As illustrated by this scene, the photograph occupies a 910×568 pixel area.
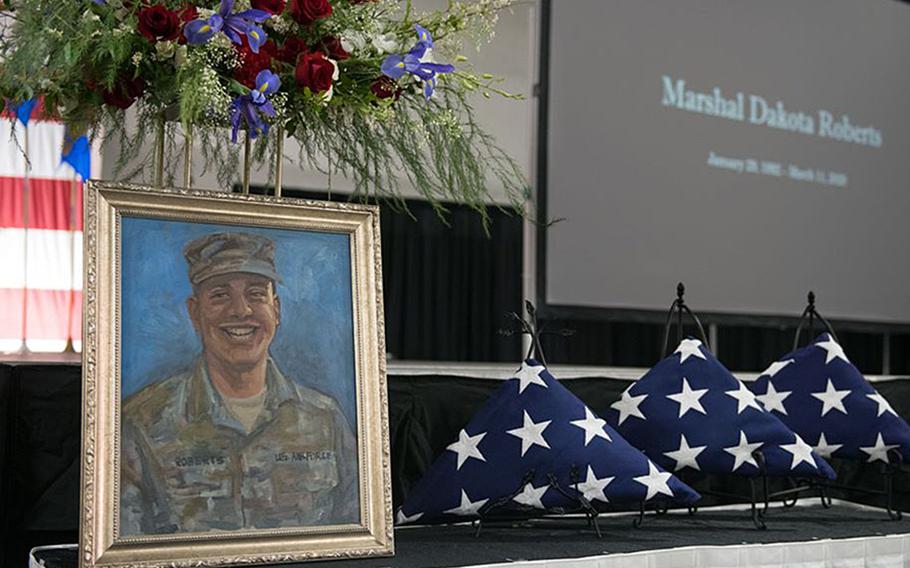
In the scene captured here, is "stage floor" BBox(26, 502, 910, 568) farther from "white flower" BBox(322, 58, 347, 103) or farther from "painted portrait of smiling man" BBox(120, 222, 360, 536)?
"white flower" BBox(322, 58, 347, 103)

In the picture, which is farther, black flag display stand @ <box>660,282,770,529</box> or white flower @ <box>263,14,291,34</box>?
black flag display stand @ <box>660,282,770,529</box>

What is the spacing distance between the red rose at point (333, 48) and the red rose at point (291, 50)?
0.09 ft

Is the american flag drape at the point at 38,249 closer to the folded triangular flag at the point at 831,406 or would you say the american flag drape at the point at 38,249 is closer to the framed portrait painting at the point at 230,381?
the folded triangular flag at the point at 831,406

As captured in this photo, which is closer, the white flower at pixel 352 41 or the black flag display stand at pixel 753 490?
the white flower at pixel 352 41

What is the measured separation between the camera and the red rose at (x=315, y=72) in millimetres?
1406

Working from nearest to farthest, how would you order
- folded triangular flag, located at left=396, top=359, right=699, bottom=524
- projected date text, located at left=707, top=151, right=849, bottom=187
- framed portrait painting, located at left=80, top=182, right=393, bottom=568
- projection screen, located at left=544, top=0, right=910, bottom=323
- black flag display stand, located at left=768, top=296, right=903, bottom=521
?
framed portrait painting, located at left=80, top=182, right=393, bottom=568 < folded triangular flag, located at left=396, top=359, right=699, bottom=524 < black flag display stand, located at left=768, top=296, right=903, bottom=521 < projection screen, located at left=544, top=0, right=910, bottom=323 < projected date text, located at left=707, top=151, right=849, bottom=187

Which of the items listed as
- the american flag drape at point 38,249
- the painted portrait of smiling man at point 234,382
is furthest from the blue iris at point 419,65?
the american flag drape at point 38,249

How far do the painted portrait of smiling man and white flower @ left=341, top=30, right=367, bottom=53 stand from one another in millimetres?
245

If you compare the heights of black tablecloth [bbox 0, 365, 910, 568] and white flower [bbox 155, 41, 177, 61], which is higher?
white flower [bbox 155, 41, 177, 61]

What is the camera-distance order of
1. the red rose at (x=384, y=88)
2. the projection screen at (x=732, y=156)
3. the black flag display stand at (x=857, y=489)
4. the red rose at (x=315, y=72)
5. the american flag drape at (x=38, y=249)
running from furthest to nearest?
the american flag drape at (x=38, y=249)
the projection screen at (x=732, y=156)
the black flag display stand at (x=857, y=489)
the red rose at (x=384, y=88)
the red rose at (x=315, y=72)

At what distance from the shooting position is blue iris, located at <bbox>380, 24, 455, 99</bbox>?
146 cm

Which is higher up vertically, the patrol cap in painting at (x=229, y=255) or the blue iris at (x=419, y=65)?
the blue iris at (x=419, y=65)

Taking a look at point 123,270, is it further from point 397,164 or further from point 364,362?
point 397,164

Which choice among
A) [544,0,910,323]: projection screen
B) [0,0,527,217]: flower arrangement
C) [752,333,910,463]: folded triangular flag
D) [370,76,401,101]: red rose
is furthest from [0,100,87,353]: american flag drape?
[370,76,401,101]: red rose
